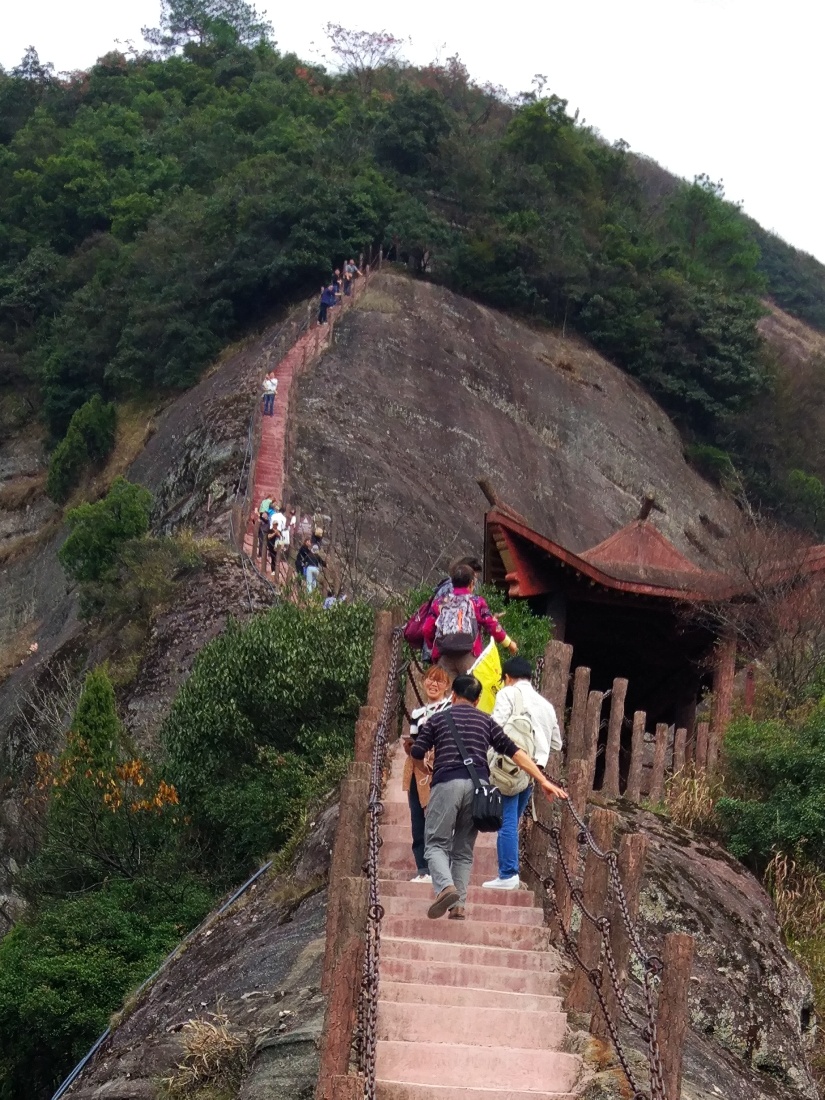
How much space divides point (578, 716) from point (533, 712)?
8.31 feet

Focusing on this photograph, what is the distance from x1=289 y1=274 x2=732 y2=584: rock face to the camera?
39.3m

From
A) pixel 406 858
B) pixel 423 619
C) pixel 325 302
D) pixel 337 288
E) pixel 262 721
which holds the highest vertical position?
pixel 337 288

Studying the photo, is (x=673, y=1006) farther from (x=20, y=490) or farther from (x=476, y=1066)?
(x=20, y=490)

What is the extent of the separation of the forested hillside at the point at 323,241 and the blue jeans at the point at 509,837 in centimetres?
4021

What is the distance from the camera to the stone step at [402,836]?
10.8 meters

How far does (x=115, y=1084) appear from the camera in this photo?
1089 centimetres

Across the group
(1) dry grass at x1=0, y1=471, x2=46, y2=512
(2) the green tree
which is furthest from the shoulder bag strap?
(1) dry grass at x1=0, y1=471, x2=46, y2=512

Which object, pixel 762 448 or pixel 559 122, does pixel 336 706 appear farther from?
pixel 559 122

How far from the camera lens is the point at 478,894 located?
9.87 metres

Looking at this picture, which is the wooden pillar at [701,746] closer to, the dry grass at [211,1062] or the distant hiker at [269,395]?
the dry grass at [211,1062]

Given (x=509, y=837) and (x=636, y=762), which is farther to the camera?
(x=636, y=762)

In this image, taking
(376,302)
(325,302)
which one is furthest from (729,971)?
(376,302)

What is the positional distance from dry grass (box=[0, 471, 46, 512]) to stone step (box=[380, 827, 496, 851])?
42.1 m

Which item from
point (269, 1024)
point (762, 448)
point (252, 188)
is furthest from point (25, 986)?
point (762, 448)
